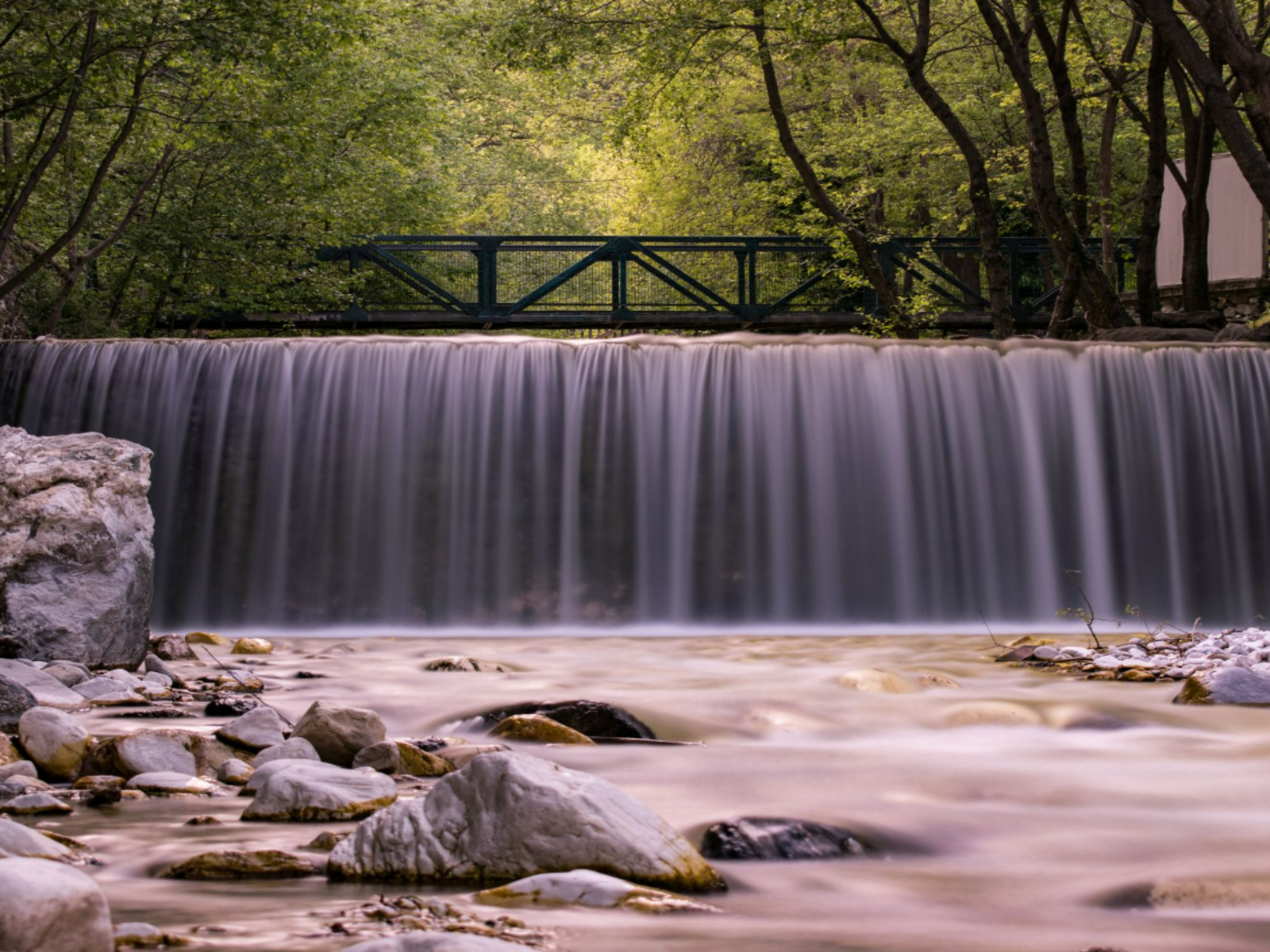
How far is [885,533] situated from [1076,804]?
730 cm

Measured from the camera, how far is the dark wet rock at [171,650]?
859 cm

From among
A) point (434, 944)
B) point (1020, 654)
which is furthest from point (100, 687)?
point (1020, 654)

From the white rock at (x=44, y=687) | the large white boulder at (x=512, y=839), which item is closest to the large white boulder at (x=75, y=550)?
the white rock at (x=44, y=687)

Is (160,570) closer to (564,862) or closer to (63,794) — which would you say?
(63,794)

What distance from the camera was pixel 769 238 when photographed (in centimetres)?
2131

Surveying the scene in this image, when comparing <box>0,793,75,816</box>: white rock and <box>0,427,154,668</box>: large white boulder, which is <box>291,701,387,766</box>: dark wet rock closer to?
<box>0,793,75,816</box>: white rock

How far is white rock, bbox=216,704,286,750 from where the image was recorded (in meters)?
5.01

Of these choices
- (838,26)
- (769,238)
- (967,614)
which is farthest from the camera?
(769,238)

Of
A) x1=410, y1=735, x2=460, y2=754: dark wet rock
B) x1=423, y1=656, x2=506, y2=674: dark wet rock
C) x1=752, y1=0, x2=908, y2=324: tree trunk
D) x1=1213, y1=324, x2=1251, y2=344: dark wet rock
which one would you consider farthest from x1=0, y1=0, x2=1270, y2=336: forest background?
x1=410, y1=735, x2=460, y2=754: dark wet rock

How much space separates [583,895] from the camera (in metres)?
3.11

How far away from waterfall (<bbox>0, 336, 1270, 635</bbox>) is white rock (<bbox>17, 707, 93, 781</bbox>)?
6.72 metres

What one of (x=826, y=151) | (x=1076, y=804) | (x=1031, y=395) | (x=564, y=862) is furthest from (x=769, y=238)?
(x=564, y=862)

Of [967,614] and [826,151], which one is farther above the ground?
[826,151]

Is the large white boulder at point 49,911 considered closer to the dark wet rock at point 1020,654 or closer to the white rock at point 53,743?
the white rock at point 53,743
